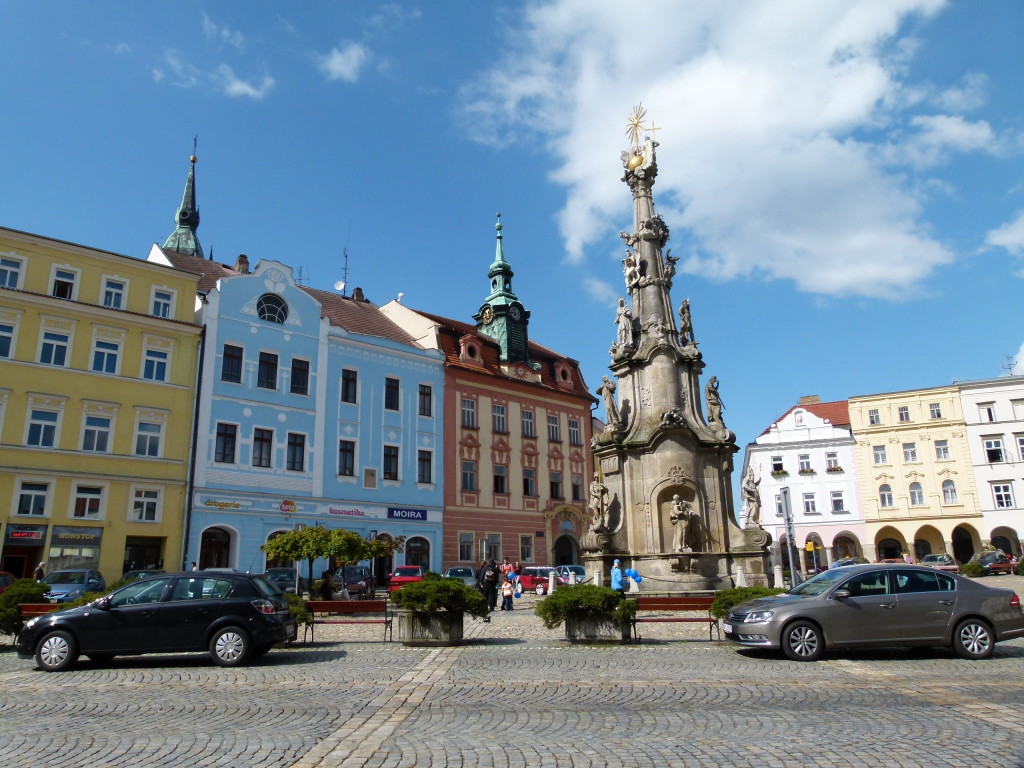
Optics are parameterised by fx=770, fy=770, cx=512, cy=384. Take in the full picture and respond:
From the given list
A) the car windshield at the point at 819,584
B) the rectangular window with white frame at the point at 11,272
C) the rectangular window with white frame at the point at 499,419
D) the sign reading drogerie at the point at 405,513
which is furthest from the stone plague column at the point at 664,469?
the rectangular window with white frame at the point at 11,272

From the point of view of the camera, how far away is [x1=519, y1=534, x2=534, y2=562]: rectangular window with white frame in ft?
134

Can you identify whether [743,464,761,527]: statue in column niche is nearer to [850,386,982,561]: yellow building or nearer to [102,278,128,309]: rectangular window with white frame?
[102,278,128,309]: rectangular window with white frame

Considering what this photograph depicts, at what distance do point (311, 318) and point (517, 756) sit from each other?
1254 inches

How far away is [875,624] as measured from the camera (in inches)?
433

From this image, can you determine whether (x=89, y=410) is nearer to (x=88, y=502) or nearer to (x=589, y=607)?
(x=88, y=502)

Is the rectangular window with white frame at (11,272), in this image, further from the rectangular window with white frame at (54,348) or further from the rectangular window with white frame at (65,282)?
the rectangular window with white frame at (54,348)

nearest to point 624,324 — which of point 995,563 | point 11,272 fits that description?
point 11,272

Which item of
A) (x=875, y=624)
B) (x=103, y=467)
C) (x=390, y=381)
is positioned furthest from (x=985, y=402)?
(x=103, y=467)

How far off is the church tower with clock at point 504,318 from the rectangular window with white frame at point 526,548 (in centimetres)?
1016

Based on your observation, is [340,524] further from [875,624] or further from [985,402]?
[985,402]

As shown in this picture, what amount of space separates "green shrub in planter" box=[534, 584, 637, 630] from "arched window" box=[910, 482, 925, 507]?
46828 millimetres

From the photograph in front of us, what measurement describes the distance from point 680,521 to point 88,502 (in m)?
21.6

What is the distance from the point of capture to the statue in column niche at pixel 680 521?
63.7 feet

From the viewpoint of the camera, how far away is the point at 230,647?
11.3 metres
